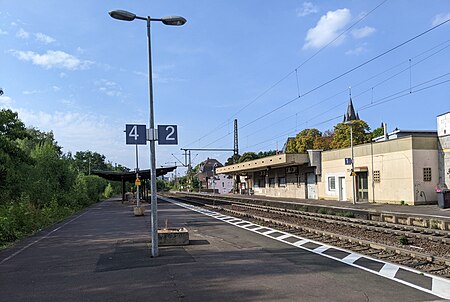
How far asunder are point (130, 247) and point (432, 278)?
27.2 ft

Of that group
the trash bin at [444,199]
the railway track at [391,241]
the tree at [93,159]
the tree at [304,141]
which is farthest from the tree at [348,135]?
the tree at [93,159]

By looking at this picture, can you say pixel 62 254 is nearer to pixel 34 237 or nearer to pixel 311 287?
pixel 34 237

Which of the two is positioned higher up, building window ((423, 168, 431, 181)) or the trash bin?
building window ((423, 168, 431, 181))

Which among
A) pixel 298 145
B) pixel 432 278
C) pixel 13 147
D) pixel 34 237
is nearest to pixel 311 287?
pixel 432 278

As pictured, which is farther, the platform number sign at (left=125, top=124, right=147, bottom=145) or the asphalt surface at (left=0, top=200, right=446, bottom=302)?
the platform number sign at (left=125, top=124, right=147, bottom=145)

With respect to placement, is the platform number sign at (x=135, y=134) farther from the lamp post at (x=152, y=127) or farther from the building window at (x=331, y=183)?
the building window at (x=331, y=183)

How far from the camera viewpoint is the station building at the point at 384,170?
2903 centimetres

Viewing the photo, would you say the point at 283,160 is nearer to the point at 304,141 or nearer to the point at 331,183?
the point at 331,183

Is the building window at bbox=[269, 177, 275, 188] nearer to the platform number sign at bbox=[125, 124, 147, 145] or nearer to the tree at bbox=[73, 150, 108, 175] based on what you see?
the platform number sign at bbox=[125, 124, 147, 145]

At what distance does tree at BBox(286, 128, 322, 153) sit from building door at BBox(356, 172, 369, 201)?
4580 cm

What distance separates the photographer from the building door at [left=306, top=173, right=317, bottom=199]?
43844 mm

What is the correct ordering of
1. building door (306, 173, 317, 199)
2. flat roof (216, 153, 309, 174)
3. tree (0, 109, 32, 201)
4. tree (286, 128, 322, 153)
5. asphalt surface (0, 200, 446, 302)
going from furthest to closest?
1. tree (286, 128, 322, 153)
2. flat roof (216, 153, 309, 174)
3. building door (306, 173, 317, 199)
4. tree (0, 109, 32, 201)
5. asphalt surface (0, 200, 446, 302)

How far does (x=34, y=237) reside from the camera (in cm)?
1695

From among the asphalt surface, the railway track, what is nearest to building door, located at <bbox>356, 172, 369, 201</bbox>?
the railway track
